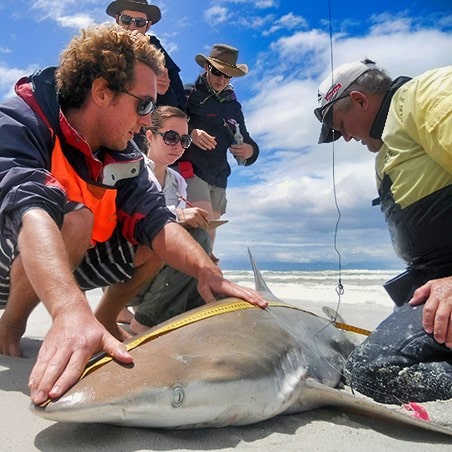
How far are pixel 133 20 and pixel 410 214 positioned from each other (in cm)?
347

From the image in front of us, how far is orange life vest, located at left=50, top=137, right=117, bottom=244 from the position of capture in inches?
112

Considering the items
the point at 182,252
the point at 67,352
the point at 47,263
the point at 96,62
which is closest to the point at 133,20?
the point at 96,62

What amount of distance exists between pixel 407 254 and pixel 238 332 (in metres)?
1.47

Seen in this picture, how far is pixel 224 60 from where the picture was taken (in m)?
5.83

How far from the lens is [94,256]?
11.4ft

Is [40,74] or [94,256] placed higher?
[40,74]

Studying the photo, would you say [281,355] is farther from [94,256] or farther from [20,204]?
[94,256]

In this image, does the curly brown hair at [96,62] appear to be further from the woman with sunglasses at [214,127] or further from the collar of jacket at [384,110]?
the woman with sunglasses at [214,127]

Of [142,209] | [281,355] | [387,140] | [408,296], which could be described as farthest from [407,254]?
[142,209]

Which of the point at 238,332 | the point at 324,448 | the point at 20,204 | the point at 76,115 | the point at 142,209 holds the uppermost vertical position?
the point at 76,115

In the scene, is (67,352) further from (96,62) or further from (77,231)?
(96,62)

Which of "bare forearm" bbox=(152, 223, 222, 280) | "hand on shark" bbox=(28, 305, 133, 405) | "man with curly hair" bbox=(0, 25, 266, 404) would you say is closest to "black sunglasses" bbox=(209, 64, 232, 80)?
"man with curly hair" bbox=(0, 25, 266, 404)

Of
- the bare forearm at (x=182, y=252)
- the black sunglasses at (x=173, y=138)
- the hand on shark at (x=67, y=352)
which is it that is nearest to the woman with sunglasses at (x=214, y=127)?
the black sunglasses at (x=173, y=138)

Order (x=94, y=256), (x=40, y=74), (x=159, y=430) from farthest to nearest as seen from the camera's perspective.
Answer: (x=94, y=256) < (x=40, y=74) < (x=159, y=430)
